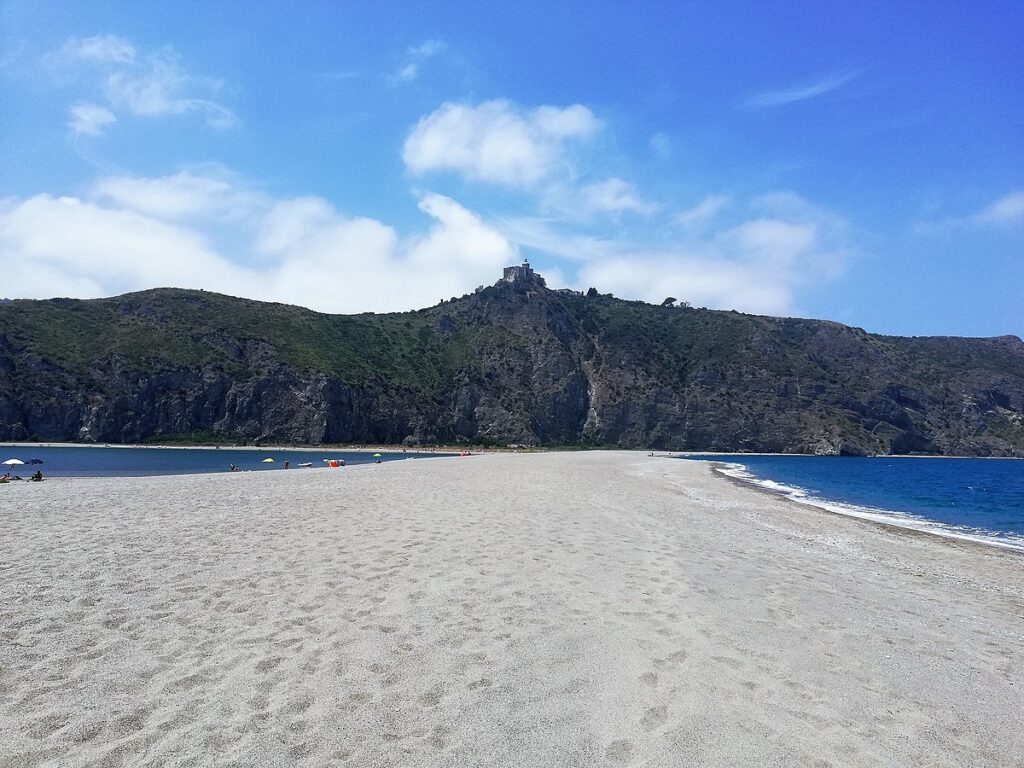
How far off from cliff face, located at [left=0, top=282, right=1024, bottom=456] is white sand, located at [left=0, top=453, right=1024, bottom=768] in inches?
3667

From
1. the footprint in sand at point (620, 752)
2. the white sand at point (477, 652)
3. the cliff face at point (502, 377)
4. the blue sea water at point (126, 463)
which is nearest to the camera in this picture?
the footprint in sand at point (620, 752)

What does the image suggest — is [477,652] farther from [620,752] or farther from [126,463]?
[126,463]

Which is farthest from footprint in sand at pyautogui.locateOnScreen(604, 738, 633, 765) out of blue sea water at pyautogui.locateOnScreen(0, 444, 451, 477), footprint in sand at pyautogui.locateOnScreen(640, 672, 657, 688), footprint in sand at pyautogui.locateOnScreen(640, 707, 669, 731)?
blue sea water at pyautogui.locateOnScreen(0, 444, 451, 477)

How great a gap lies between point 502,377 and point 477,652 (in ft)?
382

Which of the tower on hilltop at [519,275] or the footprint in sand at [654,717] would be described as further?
the tower on hilltop at [519,275]

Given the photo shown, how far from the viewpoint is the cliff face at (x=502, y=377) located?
9038 centimetres

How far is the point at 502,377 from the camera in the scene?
122000mm

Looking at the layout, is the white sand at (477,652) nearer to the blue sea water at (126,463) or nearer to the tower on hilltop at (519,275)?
the blue sea water at (126,463)

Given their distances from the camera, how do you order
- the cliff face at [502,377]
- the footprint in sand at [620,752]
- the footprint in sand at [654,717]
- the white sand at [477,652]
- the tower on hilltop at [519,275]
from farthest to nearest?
the tower on hilltop at [519,275] < the cliff face at [502,377] < the footprint in sand at [654,717] < the white sand at [477,652] < the footprint in sand at [620,752]

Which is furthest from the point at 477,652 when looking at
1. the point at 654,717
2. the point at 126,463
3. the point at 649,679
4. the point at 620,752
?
the point at 126,463

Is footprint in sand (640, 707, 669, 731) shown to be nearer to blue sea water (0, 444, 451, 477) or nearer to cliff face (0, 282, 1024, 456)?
blue sea water (0, 444, 451, 477)

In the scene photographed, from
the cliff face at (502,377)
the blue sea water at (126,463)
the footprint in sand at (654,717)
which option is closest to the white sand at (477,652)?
the footprint in sand at (654,717)

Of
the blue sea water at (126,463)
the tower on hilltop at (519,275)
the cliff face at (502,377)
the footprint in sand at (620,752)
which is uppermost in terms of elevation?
the tower on hilltop at (519,275)

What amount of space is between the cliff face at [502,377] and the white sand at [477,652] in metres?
93.1
